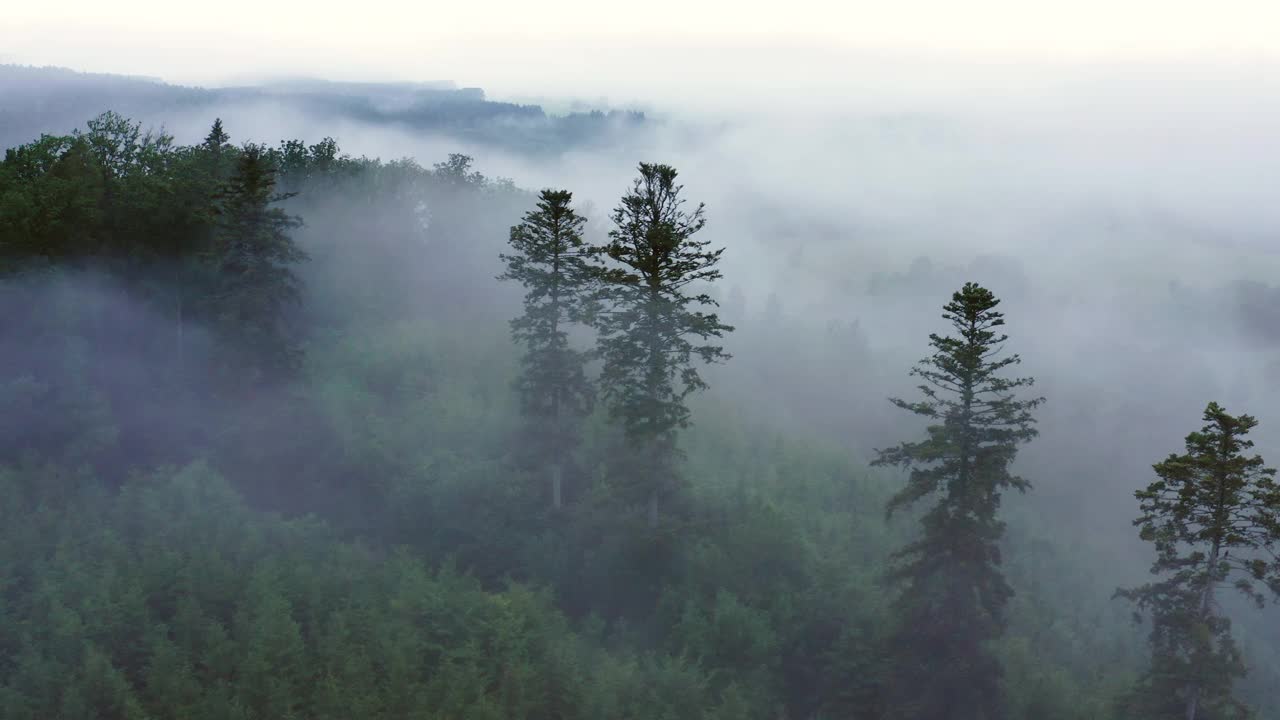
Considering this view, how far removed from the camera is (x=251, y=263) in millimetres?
40344

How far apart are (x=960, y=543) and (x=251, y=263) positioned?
3216 cm

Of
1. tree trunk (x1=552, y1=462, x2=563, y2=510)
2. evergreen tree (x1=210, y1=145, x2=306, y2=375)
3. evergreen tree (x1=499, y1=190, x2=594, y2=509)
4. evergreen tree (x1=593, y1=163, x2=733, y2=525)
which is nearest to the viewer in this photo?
evergreen tree (x1=593, y1=163, x2=733, y2=525)

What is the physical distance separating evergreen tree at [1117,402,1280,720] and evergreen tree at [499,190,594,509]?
73.1 feet

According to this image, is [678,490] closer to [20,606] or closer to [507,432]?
[507,432]

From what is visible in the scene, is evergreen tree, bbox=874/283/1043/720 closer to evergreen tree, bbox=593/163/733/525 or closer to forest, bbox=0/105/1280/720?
forest, bbox=0/105/1280/720

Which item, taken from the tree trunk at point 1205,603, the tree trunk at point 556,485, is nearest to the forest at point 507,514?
the tree trunk at point 1205,603

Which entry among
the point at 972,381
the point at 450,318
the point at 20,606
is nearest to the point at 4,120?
the point at 450,318

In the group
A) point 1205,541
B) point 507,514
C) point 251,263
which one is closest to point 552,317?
point 507,514

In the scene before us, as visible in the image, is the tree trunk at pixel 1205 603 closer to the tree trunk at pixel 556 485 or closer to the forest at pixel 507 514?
the forest at pixel 507 514

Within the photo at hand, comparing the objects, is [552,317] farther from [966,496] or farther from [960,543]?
[960,543]

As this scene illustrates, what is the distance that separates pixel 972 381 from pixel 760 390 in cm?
4295

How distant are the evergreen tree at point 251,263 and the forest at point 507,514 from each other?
18 centimetres

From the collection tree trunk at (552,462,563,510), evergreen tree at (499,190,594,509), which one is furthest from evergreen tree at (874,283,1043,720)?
tree trunk at (552,462,563,510)

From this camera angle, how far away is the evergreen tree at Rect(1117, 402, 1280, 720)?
2647 centimetres
